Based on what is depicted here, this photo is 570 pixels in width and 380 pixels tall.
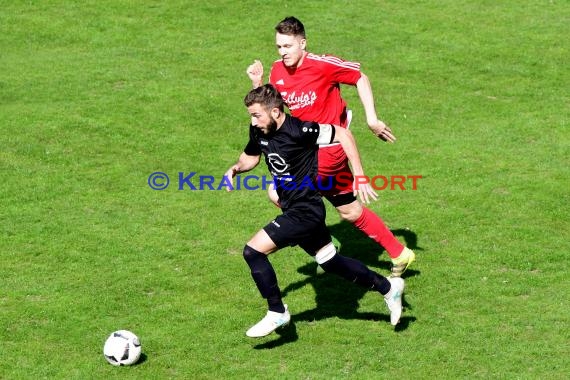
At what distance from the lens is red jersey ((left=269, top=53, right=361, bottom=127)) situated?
1143 centimetres

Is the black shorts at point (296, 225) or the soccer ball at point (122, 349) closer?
the soccer ball at point (122, 349)

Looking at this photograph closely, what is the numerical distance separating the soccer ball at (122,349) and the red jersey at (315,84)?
141 inches

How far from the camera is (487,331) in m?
10.3

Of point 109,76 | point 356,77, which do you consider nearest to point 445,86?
point 109,76

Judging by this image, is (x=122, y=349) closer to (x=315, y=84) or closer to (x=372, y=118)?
(x=372, y=118)

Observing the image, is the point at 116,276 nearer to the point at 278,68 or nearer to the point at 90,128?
the point at 278,68

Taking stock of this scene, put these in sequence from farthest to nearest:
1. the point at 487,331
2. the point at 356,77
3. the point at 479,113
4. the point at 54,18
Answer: the point at 54,18
the point at 479,113
the point at 356,77
the point at 487,331

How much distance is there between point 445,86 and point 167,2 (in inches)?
310

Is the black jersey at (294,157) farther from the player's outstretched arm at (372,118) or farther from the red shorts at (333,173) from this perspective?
the red shorts at (333,173)

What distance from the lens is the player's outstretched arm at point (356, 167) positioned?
9.63 m

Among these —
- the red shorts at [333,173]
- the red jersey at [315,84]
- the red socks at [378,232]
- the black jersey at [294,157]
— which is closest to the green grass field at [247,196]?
the red socks at [378,232]

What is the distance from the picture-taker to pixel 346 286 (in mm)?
11781
